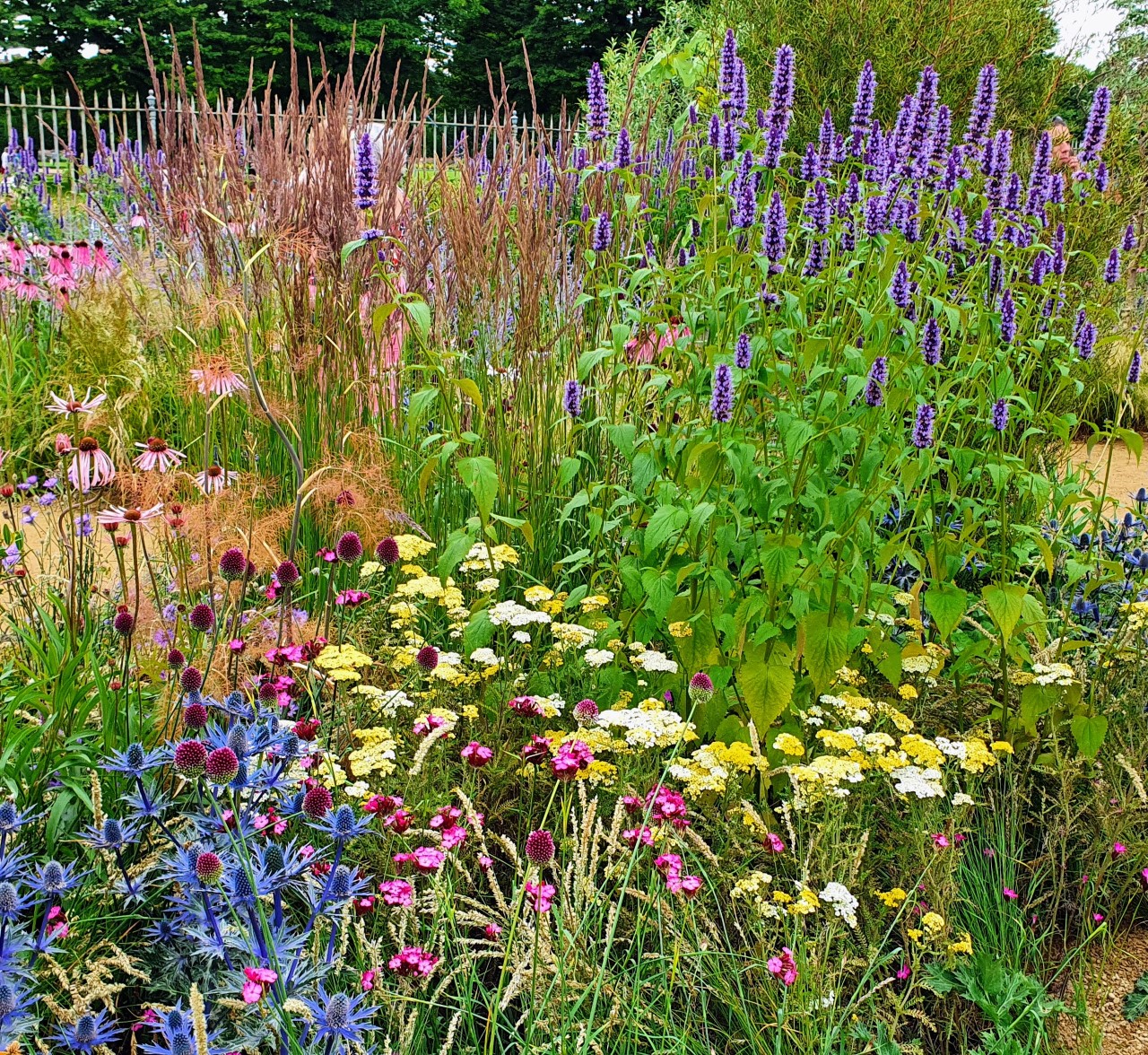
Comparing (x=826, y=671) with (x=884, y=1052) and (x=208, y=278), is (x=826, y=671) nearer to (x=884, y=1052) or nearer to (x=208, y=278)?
(x=884, y=1052)

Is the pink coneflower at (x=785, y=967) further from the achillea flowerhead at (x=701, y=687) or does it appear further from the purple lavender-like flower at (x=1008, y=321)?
the purple lavender-like flower at (x=1008, y=321)

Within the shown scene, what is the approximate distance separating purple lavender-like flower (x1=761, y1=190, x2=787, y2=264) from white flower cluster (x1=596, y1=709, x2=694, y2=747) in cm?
138

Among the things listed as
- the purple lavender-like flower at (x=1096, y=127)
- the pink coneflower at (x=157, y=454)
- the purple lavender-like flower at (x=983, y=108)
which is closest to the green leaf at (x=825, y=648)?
the pink coneflower at (x=157, y=454)

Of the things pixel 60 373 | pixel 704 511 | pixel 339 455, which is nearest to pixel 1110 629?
pixel 704 511

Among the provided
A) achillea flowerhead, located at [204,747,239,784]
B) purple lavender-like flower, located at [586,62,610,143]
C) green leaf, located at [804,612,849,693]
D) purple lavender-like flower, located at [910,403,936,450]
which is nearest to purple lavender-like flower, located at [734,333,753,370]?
purple lavender-like flower, located at [910,403,936,450]

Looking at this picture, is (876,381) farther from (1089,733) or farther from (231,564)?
(231,564)

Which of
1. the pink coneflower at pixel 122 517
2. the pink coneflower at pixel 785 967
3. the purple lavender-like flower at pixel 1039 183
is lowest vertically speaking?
the pink coneflower at pixel 785 967

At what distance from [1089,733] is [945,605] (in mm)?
521

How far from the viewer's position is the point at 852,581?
2633mm

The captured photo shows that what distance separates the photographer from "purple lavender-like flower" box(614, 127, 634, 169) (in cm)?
367

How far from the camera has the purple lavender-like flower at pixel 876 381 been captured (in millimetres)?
2555

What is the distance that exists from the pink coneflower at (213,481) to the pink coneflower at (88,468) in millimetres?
259

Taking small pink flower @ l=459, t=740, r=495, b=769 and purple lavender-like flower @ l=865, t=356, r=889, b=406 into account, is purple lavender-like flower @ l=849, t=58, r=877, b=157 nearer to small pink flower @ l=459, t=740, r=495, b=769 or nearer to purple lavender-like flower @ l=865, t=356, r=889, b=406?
purple lavender-like flower @ l=865, t=356, r=889, b=406

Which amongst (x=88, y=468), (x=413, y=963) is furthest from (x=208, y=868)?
(x=88, y=468)
